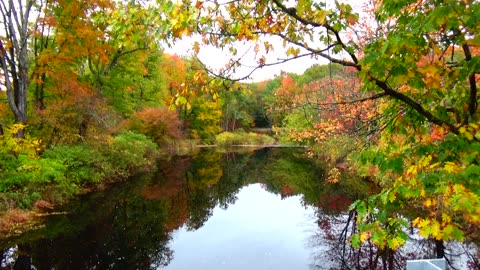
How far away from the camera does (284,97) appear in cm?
615

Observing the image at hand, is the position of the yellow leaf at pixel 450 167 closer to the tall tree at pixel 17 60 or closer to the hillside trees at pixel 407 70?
the hillside trees at pixel 407 70

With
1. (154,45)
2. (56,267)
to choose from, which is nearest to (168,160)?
(56,267)

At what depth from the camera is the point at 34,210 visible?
1142 centimetres

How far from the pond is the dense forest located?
59.1 inches

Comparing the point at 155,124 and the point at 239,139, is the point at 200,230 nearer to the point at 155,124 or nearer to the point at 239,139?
the point at 155,124

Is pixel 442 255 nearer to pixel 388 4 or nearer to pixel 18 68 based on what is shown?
pixel 388 4

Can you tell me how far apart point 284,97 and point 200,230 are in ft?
24.0

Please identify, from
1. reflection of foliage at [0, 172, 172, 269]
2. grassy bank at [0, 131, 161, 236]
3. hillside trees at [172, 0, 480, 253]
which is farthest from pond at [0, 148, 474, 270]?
hillside trees at [172, 0, 480, 253]

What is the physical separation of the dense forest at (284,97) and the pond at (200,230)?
1.50m

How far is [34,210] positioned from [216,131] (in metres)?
35.9

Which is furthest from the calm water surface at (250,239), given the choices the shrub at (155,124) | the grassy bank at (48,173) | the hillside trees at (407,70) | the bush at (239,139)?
the bush at (239,139)

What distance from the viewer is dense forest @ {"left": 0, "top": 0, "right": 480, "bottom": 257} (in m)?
2.86

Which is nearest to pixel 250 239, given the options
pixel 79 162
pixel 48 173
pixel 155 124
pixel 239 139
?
pixel 48 173

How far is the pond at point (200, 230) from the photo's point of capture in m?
9.14
